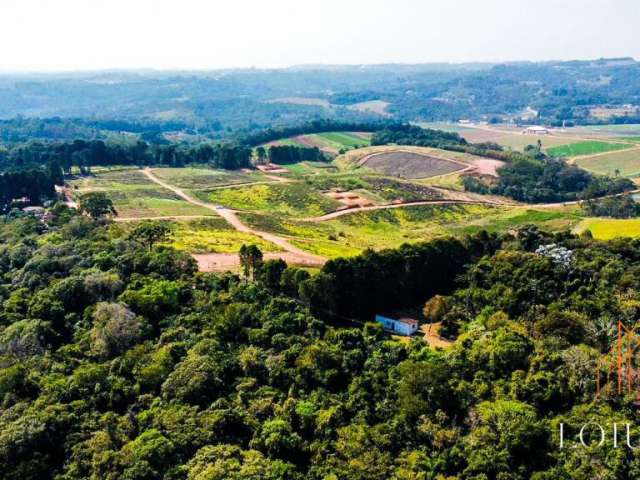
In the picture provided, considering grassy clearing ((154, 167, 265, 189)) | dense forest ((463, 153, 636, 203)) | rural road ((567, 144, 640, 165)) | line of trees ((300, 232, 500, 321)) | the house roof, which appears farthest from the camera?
rural road ((567, 144, 640, 165))

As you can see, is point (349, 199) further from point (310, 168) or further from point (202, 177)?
point (310, 168)

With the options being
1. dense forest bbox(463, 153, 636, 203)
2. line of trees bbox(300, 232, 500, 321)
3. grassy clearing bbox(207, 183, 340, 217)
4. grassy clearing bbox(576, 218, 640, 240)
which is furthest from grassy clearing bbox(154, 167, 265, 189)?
line of trees bbox(300, 232, 500, 321)

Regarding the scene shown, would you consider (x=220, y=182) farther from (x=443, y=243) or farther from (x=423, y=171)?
(x=443, y=243)

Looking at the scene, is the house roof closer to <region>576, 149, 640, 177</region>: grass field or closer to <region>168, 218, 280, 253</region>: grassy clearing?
<region>168, 218, 280, 253</region>: grassy clearing

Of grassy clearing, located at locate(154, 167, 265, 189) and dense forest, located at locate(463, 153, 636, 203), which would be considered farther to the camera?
dense forest, located at locate(463, 153, 636, 203)

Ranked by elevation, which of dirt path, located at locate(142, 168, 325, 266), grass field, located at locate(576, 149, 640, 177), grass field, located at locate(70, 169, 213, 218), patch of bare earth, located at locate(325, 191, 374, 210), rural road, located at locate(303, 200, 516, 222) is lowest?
grass field, located at locate(576, 149, 640, 177)

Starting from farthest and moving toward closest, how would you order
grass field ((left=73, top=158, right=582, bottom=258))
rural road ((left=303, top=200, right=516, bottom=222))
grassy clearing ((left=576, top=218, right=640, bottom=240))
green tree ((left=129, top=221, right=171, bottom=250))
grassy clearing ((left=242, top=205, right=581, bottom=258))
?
rural road ((left=303, top=200, right=516, bottom=222)) < grassy clearing ((left=576, top=218, right=640, bottom=240)) < grassy clearing ((left=242, top=205, right=581, bottom=258)) < grass field ((left=73, top=158, right=582, bottom=258)) < green tree ((left=129, top=221, right=171, bottom=250))

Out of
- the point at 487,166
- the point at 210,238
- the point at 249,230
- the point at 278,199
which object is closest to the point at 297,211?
the point at 278,199
